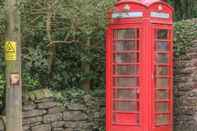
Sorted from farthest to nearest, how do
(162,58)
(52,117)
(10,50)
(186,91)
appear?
(186,91)
(162,58)
(52,117)
(10,50)

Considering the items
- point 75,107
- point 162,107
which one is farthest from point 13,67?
point 162,107

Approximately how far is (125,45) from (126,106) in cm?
109

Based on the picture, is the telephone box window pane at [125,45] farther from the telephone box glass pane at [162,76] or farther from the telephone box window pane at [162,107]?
the telephone box window pane at [162,107]

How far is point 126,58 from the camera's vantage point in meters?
9.78

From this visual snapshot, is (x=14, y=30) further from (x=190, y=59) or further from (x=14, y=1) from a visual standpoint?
(x=190, y=59)

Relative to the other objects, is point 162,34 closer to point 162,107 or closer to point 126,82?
point 126,82

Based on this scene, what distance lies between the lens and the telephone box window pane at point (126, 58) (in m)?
9.69

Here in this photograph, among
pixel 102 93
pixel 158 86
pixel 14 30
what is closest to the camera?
pixel 14 30

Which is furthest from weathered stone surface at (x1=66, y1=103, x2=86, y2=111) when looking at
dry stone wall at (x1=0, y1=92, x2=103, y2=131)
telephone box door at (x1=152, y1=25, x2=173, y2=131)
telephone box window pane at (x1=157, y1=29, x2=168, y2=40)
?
telephone box window pane at (x1=157, y1=29, x2=168, y2=40)

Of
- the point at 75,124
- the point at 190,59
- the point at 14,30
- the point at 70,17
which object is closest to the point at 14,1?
the point at 14,30

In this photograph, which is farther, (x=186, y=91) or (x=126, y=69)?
(x=186, y=91)

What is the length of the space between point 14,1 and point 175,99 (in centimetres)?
422

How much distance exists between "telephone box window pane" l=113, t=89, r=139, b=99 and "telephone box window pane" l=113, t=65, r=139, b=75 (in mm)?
305

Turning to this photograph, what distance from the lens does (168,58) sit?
10.1 m
